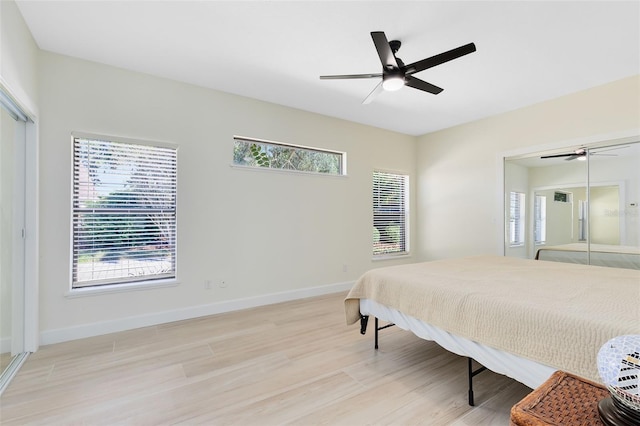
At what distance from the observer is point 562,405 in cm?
82

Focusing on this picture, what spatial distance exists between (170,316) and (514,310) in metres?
3.27

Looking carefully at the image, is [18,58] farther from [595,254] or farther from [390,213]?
[595,254]

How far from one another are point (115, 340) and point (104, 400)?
1.04m

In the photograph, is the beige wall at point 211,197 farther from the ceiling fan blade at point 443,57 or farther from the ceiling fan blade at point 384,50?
the ceiling fan blade at point 443,57

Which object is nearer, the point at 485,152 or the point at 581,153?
the point at 581,153

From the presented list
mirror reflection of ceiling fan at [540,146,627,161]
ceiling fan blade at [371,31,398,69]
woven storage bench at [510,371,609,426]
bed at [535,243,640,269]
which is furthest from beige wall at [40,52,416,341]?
woven storage bench at [510,371,609,426]

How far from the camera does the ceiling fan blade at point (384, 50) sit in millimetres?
1877

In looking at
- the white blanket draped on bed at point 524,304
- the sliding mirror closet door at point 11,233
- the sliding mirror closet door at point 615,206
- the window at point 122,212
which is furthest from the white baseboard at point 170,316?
the sliding mirror closet door at point 615,206

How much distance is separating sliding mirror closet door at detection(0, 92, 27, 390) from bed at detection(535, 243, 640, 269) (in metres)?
5.76

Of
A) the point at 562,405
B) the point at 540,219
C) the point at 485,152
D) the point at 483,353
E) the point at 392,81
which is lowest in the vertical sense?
the point at 483,353

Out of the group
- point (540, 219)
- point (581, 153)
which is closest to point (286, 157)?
point (540, 219)

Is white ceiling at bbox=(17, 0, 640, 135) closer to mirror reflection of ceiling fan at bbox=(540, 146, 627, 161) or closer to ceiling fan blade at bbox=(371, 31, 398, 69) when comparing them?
ceiling fan blade at bbox=(371, 31, 398, 69)

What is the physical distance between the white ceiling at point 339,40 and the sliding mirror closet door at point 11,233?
0.87m

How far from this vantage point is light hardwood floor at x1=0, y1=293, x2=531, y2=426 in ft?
5.51
